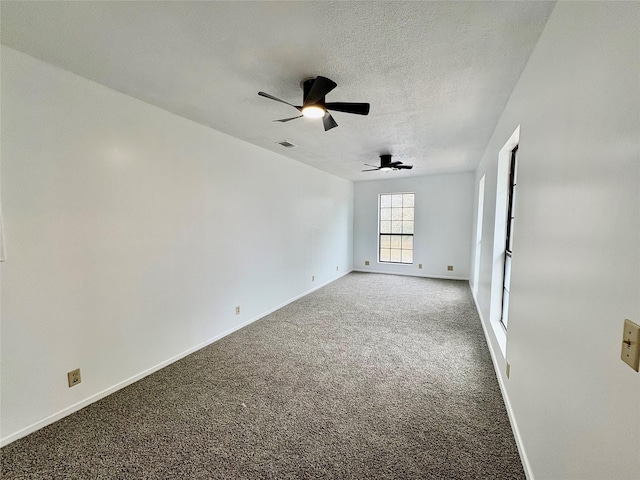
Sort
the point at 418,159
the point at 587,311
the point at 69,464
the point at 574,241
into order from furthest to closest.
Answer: the point at 418,159 < the point at 69,464 < the point at 574,241 < the point at 587,311

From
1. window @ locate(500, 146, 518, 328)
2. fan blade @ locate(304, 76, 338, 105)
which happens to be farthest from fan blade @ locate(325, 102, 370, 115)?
window @ locate(500, 146, 518, 328)

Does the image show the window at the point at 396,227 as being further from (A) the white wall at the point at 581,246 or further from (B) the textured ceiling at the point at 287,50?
(A) the white wall at the point at 581,246

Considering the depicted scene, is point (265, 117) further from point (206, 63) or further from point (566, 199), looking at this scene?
point (566, 199)

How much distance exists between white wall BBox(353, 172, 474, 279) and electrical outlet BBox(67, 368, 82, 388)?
5919 millimetres

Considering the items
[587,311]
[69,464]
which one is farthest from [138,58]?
[587,311]

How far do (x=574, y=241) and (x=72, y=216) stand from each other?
9.85ft

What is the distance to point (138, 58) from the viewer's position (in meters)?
1.81

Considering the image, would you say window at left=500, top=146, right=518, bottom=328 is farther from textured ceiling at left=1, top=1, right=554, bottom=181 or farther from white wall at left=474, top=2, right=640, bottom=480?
white wall at left=474, top=2, right=640, bottom=480

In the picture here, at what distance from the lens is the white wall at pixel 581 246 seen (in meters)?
0.78

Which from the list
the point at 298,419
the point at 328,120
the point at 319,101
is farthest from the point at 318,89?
the point at 298,419

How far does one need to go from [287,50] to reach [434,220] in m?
5.71

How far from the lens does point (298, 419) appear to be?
6.44 ft

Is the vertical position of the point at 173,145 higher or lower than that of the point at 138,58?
lower

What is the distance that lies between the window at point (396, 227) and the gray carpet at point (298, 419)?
3.85m
